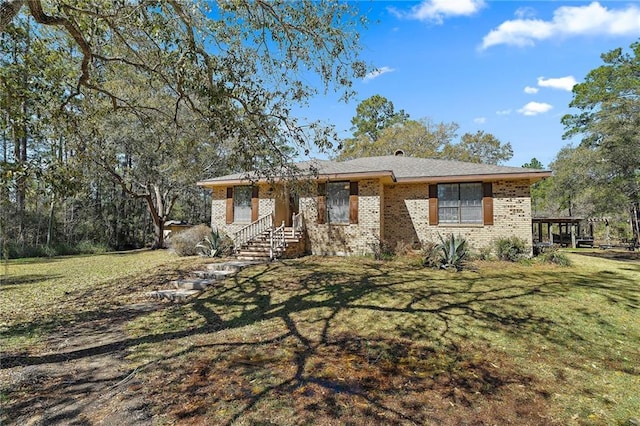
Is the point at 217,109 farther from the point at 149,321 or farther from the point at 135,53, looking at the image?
the point at 149,321

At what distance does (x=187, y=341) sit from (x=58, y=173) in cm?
320

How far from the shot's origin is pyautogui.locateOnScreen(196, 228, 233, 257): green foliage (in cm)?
1227

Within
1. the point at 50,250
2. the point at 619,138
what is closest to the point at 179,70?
the point at 50,250

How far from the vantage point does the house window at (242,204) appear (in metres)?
14.8

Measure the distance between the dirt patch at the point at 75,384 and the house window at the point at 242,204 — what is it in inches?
382

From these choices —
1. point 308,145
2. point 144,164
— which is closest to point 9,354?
point 308,145

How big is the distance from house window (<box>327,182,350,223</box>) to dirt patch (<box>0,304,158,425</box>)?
30.0ft

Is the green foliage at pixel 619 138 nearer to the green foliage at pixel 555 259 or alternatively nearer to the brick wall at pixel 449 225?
the brick wall at pixel 449 225

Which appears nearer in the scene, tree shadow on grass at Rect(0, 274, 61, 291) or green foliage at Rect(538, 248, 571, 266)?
tree shadow on grass at Rect(0, 274, 61, 291)

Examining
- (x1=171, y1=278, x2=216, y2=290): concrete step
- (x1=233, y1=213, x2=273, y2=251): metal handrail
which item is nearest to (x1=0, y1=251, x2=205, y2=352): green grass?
(x1=171, y1=278, x2=216, y2=290): concrete step

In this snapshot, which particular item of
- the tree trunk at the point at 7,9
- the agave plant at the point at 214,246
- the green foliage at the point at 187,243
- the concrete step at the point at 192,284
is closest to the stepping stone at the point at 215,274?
the concrete step at the point at 192,284

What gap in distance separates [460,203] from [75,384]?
12.7 metres

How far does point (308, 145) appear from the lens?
Answer: 275 inches

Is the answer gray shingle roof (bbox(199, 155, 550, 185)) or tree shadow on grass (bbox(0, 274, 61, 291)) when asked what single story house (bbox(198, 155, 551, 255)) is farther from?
tree shadow on grass (bbox(0, 274, 61, 291))
